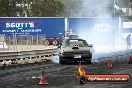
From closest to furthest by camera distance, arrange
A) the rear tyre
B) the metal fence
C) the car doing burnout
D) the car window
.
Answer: the rear tyre
the car doing burnout
the car window
the metal fence

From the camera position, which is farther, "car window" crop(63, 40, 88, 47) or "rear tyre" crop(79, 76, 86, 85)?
"car window" crop(63, 40, 88, 47)

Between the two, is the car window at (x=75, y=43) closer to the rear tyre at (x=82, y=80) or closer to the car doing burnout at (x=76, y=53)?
the car doing burnout at (x=76, y=53)

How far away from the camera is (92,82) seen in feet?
52.3

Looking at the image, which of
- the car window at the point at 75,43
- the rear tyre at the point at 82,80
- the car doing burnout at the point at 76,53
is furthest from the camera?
the car window at the point at 75,43

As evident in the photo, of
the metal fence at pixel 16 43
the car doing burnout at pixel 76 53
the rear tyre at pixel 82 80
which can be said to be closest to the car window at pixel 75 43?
the car doing burnout at pixel 76 53

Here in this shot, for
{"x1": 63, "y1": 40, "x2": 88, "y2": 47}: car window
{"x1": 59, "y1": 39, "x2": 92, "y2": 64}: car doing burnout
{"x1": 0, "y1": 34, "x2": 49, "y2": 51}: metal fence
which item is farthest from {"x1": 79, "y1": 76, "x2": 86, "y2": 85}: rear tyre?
{"x1": 0, "y1": 34, "x2": 49, "y2": 51}: metal fence

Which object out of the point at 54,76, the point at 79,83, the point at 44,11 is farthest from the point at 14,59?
the point at 44,11

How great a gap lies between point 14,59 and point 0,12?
5320cm

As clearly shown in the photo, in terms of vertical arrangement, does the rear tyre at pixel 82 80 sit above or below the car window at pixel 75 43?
below

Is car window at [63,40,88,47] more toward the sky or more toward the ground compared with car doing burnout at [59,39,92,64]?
more toward the sky

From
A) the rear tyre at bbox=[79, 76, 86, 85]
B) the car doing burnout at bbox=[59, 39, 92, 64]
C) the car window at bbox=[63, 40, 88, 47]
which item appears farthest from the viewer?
the car window at bbox=[63, 40, 88, 47]

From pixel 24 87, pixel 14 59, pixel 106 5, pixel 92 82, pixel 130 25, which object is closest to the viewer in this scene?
pixel 24 87

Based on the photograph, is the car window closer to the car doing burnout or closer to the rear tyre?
the car doing burnout

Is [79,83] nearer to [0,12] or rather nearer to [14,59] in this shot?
[14,59]
